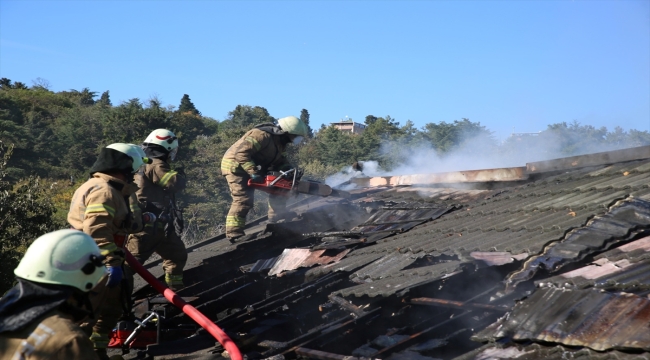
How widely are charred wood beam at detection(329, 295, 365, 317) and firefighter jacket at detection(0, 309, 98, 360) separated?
2.46 metres

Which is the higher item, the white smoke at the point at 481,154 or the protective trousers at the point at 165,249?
the white smoke at the point at 481,154

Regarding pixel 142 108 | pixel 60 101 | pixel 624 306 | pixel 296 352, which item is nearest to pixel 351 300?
pixel 296 352

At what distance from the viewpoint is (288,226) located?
8484 mm

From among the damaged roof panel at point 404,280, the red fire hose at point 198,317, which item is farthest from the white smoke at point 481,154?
the damaged roof panel at point 404,280

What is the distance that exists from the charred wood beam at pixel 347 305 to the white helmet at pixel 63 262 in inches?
90.6

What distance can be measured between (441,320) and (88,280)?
2559 mm

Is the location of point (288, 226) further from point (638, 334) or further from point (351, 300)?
point (638, 334)

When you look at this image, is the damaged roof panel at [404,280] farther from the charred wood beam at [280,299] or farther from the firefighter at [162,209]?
the firefighter at [162,209]

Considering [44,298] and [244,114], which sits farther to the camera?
[244,114]

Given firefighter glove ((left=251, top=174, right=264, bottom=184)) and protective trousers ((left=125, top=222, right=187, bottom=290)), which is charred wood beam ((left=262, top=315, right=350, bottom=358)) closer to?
protective trousers ((left=125, top=222, right=187, bottom=290))

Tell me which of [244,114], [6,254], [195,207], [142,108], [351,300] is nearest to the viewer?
[351,300]

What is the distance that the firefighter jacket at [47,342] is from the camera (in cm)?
254

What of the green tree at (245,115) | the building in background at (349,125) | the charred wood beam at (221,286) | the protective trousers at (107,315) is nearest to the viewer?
the protective trousers at (107,315)

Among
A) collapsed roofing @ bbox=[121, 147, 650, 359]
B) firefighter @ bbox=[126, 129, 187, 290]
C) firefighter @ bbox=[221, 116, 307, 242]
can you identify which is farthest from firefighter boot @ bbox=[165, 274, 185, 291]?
firefighter @ bbox=[221, 116, 307, 242]
